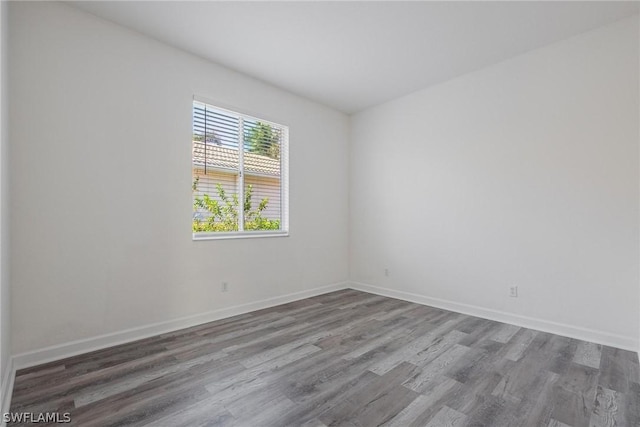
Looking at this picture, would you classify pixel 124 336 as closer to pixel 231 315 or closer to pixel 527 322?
pixel 231 315

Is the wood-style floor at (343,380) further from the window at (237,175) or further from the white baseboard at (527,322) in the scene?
the window at (237,175)

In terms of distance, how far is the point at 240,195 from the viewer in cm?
376

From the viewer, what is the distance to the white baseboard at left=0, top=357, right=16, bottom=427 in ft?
5.78

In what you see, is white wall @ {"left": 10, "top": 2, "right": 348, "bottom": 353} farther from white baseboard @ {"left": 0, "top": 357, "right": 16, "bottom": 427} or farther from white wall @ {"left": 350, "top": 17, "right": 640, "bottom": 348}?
white wall @ {"left": 350, "top": 17, "right": 640, "bottom": 348}

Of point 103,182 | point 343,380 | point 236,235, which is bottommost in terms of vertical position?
point 343,380

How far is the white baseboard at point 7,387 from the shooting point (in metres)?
1.76

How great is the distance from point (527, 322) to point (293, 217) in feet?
9.77

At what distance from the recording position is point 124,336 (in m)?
2.75

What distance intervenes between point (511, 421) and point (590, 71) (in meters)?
3.12

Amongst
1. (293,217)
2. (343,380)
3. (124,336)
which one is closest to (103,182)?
(124,336)

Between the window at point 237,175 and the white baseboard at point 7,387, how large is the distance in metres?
1.63

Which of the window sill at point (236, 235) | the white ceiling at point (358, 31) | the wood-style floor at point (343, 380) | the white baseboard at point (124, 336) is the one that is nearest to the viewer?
the wood-style floor at point (343, 380)

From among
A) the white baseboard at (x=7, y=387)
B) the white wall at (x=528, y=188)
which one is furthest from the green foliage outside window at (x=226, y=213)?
the white wall at (x=528, y=188)

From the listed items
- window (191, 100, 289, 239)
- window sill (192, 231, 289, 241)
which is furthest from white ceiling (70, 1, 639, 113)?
window sill (192, 231, 289, 241)
